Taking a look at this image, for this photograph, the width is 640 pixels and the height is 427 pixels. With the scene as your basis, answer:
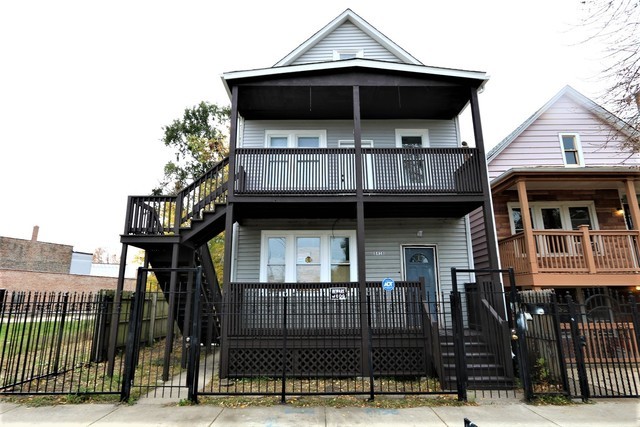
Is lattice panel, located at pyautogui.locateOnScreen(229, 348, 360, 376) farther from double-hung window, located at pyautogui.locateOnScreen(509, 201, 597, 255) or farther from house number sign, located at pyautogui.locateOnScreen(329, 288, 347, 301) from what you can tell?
double-hung window, located at pyautogui.locateOnScreen(509, 201, 597, 255)

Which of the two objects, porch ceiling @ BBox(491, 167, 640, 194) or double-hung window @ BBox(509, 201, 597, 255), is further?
double-hung window @ BBox(509, 201, 597, 255)

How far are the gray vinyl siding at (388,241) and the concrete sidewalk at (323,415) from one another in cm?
495

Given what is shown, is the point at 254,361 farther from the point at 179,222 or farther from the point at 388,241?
the point at 388,241

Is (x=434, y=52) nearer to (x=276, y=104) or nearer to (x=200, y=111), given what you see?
(x=276, y=104)

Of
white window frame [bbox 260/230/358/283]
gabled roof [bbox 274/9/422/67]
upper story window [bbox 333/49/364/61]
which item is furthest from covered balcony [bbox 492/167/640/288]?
upper story window [bbox 333/49/364/61]

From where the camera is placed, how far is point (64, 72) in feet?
53.9

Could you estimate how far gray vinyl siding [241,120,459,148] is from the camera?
1161 cm

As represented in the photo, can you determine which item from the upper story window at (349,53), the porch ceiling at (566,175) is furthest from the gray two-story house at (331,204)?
the porch ceiling at (566,175)

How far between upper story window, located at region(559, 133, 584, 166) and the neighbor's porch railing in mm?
4023

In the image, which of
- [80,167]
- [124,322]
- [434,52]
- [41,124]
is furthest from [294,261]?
[80,167]

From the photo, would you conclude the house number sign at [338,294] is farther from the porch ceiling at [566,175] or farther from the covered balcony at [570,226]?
the porch ceiling at [566,175]

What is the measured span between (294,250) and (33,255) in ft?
123

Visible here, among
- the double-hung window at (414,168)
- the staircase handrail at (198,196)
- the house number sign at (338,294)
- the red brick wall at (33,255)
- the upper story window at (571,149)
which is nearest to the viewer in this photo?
the house number sign at (338,294)

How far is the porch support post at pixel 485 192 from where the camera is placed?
8664 mm
